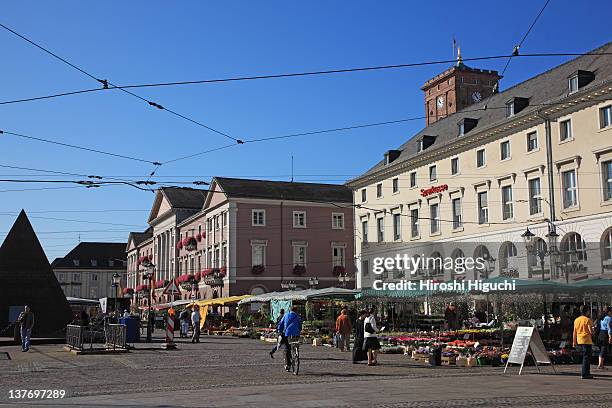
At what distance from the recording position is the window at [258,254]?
69375 millimetres

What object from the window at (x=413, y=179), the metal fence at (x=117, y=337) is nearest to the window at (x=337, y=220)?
the window at (x=413, y=179)

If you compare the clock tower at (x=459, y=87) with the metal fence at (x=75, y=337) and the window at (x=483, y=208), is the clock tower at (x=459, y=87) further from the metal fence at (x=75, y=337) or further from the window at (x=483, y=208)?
the metal fence at (x=75, y=337)

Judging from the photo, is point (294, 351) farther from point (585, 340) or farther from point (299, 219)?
point (299, 219)

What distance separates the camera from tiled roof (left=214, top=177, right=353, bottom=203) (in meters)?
70.8

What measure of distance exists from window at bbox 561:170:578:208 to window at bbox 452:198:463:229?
33.7 ft

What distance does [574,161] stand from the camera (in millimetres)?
39844

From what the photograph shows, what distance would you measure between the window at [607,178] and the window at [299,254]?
36.8m

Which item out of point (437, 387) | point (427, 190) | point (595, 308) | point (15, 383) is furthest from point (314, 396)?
point (427, 190)

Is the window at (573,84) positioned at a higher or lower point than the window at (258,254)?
higher

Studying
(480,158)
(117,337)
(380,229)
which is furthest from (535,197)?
(117,337)

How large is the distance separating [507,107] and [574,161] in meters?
7.33

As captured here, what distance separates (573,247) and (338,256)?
3393 centimetres

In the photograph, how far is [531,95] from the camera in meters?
46.1

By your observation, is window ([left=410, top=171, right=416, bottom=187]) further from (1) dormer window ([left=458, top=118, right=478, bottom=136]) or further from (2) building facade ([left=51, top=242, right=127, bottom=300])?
(2) building facade ([left=51, top=242, right=127, bottom=300])
